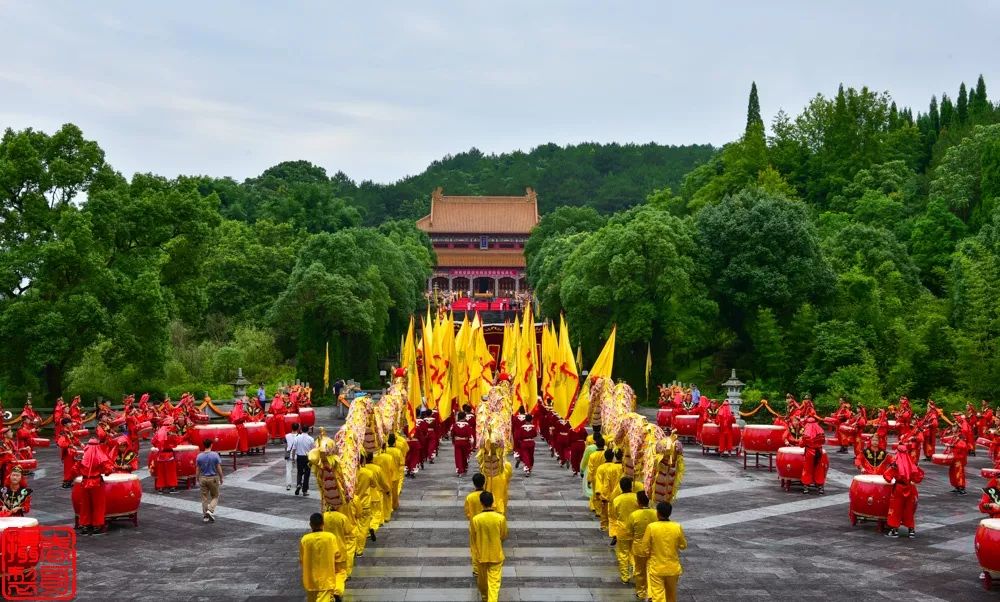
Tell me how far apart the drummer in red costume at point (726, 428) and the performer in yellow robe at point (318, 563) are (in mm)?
13787

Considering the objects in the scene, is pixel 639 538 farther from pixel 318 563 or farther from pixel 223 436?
pixel 223 436

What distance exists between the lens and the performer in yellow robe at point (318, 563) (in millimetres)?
8906

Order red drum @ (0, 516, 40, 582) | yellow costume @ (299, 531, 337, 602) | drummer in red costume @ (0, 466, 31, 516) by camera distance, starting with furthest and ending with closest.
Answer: drummer in red costume @ (0, 466, 31, 516)
red drum @ (0, 516, 40, 582)
yellow costume @ (299, 531, 337, 602)

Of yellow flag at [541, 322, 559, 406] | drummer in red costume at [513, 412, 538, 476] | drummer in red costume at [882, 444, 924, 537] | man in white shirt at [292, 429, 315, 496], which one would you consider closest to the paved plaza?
drummer in red costume at [882, 444, 924, 537]

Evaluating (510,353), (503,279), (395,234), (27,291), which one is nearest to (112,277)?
(27,291)

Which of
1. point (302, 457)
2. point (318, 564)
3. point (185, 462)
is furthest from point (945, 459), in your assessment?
point (185, 462)

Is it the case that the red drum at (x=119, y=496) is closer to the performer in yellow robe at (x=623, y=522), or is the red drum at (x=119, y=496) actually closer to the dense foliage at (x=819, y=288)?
the performer in yellow robe at (x=623, y=522)

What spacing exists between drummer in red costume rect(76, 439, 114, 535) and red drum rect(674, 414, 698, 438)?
568 inches

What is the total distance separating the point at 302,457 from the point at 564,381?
759 centimetres

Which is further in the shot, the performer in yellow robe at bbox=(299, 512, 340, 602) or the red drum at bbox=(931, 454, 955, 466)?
the red drum at bbox=(931, 454, 955, 466)

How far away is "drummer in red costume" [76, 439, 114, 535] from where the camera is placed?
1284cm

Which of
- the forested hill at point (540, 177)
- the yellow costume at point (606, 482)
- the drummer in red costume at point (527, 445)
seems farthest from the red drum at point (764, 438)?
the forested hill at point (540, 177)

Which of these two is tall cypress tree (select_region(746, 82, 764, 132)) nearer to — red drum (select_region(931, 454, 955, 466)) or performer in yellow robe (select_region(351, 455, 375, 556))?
red drum (select_region(931, 454, 955, 466))

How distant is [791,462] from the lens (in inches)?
641
